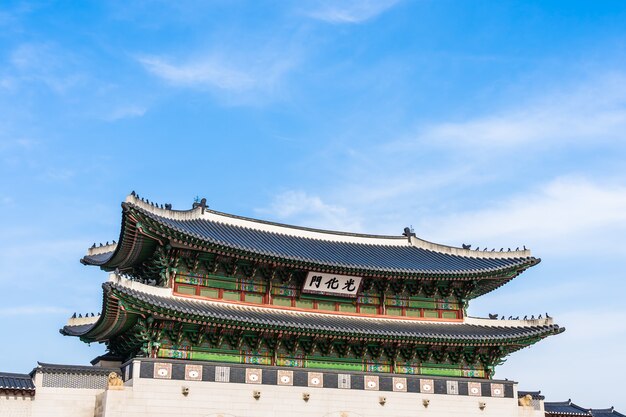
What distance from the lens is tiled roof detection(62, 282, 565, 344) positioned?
3027 cm

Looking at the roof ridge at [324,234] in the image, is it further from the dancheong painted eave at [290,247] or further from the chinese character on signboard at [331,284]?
the chinese character on signboard at [331,284]

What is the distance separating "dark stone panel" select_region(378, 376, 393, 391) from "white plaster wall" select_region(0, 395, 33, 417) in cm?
1509

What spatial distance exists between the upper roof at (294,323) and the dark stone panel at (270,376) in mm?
1918

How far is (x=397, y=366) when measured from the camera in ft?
117

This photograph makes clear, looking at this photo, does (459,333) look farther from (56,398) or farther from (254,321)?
(56,398)

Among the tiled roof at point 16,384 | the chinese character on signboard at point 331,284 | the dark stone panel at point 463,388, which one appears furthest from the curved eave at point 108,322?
the dark stone panel at point 463,388

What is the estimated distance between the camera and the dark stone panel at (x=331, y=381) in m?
33.2

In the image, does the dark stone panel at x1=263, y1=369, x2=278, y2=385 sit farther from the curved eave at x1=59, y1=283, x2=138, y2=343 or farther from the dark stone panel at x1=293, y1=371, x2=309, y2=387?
the curved eave at x1=59, y1=283, x2=138, y2=343

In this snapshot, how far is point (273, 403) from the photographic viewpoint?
31922 mm

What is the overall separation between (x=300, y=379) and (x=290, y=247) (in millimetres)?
7385

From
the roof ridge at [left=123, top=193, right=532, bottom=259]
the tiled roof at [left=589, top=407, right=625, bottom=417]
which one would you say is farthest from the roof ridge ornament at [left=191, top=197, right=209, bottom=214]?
the tiled roof at [left=589, top=407, right=625, bottom=417]

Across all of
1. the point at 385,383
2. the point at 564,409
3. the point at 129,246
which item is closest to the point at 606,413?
the point at 564,409

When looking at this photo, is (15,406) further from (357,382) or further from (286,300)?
(357,382)

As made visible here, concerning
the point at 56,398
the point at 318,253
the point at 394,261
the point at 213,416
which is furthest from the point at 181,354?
the point at 394,261
